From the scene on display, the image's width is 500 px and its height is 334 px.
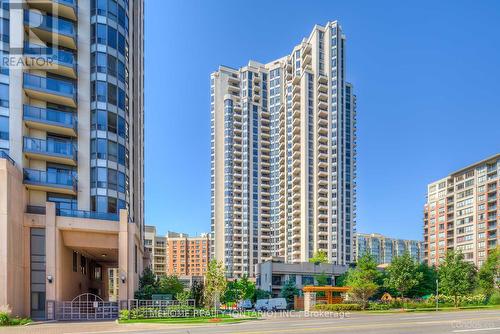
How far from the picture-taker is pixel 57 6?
123 feet

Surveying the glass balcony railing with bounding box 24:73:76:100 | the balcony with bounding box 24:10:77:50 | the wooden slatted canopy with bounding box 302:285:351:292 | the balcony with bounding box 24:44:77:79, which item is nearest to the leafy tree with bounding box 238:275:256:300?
the wooden slatted canopy with bounding box 302:285:351:292

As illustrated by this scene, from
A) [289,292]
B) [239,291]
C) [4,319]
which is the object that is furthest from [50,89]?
[239,291]

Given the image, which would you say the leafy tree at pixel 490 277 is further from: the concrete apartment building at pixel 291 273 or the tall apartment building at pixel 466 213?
the tall apartment building at pixel 466 213

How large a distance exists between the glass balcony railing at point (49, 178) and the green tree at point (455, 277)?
4530cm

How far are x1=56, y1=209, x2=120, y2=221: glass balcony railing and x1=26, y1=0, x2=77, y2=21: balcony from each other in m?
19.4

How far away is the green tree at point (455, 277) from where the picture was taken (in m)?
48.2

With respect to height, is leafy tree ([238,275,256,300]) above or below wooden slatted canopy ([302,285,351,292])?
below

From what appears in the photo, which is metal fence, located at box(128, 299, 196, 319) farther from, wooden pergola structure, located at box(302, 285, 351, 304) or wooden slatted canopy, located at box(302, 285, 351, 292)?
wooden pergola structure, located at box(302, 285, 351, 304)

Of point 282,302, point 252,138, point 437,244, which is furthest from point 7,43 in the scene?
point 437,244

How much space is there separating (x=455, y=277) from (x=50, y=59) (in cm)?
5206

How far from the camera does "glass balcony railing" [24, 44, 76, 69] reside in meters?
36.3

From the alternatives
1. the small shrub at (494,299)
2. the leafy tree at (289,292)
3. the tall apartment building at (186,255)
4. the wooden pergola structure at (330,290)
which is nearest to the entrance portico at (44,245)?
the wooden pergola structure at (330,290)

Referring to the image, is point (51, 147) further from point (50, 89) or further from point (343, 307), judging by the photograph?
point (343, 307)

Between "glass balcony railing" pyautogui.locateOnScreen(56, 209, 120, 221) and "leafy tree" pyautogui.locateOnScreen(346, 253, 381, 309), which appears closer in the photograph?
"glass balcony railing" pyautogui.locateOnScreen(56, 209, 120, 221)
